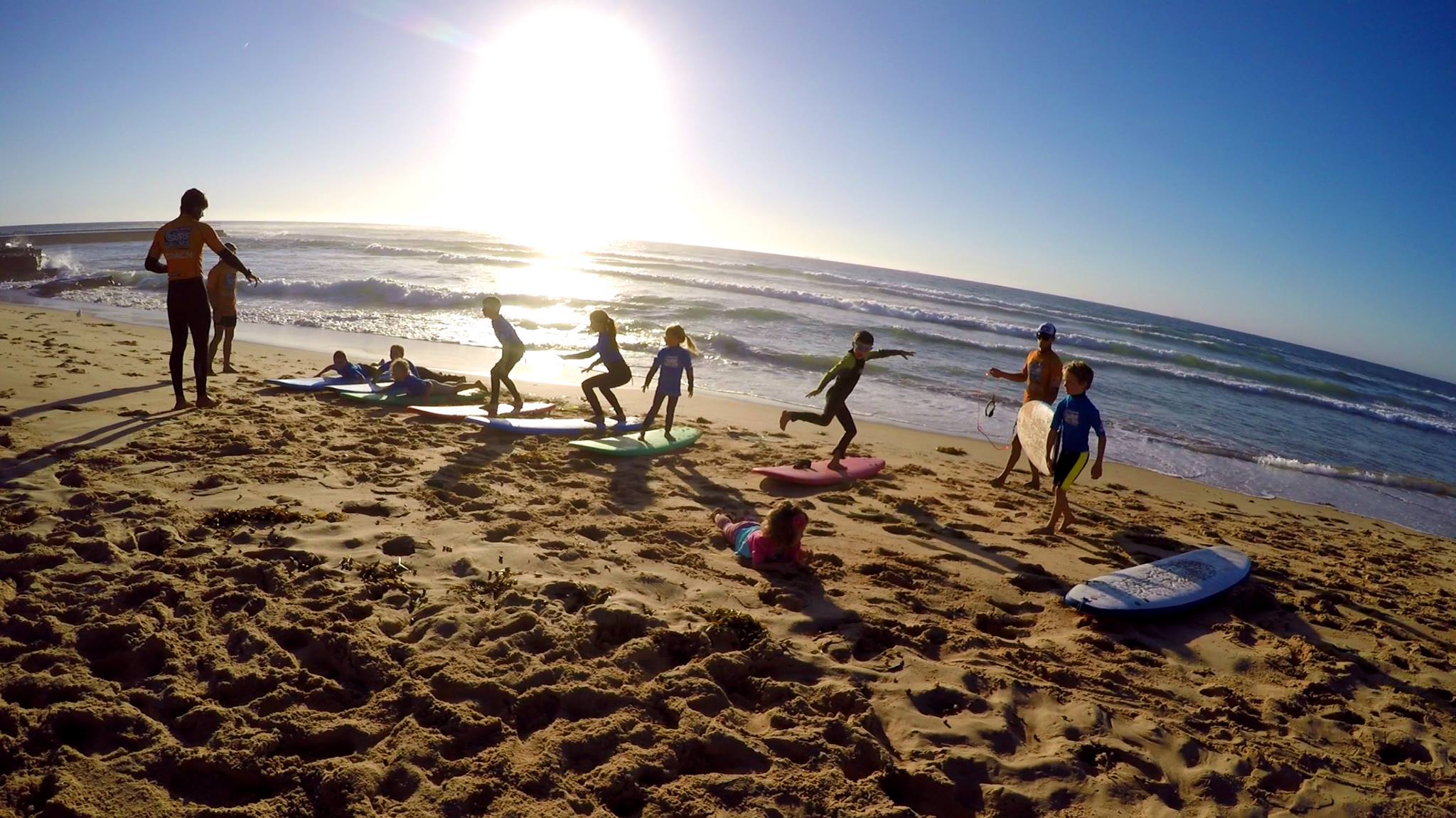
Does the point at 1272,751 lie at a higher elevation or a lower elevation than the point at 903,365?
lower

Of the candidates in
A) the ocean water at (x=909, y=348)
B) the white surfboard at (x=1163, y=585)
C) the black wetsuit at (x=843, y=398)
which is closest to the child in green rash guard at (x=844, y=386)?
the black wetsuit at (x=843, y=398)

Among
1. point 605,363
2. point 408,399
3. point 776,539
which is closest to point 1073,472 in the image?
point 776,539

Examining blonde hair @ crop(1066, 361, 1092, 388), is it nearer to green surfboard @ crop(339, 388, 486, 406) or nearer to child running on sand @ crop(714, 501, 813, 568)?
child running on sand @ crop(714, 501, 813, 568)

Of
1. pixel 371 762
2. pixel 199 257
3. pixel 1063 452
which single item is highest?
pixel 199 257

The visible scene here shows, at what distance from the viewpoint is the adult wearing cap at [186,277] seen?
280 inches

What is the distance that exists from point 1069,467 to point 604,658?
4.93m

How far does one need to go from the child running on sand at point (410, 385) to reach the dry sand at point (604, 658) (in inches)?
101

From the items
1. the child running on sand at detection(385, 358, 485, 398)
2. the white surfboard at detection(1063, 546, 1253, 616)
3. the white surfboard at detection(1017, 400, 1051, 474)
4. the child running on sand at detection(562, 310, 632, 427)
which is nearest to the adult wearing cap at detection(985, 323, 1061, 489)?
the white surfboard at detection(1017, 400, 1051, 474)

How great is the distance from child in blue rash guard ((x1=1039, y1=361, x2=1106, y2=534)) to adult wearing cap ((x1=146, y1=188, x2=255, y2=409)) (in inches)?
342

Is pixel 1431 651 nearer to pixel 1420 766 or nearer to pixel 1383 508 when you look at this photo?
pixel 1420 766

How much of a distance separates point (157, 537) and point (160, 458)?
1.82m

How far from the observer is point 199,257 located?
7.41m

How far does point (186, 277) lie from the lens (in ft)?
23.8

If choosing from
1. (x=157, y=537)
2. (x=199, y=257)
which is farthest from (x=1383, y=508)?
(x=199, y=257)
